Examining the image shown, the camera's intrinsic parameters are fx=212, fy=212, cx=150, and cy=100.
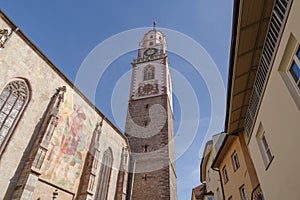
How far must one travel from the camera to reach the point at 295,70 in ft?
15.3

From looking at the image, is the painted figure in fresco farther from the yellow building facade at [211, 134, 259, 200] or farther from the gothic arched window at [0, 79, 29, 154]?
the yellow building facade at [211, 134, 259, 200]

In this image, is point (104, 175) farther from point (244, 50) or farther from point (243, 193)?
point (244, 50)

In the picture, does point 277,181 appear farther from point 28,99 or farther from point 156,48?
point 156,48

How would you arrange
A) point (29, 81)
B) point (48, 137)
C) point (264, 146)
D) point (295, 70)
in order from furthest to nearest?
1. point (29, 81)
2. point (48, 137)
3. point (264, 146)
4. point (295, 70)

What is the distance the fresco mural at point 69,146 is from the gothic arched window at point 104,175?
2.61 metres

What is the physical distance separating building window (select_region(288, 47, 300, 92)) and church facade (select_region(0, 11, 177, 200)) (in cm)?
1110

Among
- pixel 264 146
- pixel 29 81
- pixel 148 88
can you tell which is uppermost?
pixel 148 88

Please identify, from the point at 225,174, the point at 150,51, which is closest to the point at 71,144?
the point at 225,174

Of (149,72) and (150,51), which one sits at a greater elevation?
(150,51)

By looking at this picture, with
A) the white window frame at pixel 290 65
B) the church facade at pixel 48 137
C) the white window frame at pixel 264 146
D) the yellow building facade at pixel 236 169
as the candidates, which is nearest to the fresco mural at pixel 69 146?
the church facade at pixel 48 137

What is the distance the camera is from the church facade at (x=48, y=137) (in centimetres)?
1027

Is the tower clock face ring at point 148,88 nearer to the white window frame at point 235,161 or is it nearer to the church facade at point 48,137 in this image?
the church facade at point 48,137

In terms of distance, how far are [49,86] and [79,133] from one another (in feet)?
13.2

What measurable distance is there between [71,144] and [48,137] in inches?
109
